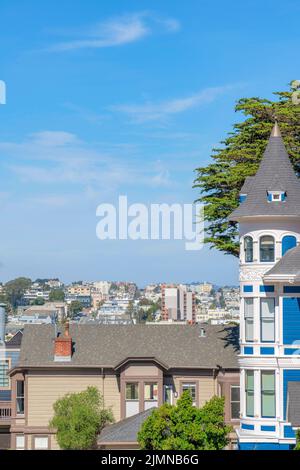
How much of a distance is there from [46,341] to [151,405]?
6128 millimetres

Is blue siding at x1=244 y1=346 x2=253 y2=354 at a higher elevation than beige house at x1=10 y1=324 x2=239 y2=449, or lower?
higher

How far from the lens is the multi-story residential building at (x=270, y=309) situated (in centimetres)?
3183

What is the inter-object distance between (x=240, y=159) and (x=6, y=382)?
20.3m

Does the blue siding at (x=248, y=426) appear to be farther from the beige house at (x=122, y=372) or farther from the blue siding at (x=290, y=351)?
the beige house at (x=122, y=372)

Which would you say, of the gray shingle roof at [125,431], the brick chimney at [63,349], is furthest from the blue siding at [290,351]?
the brick chimney at [63,349]

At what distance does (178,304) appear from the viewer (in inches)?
4865

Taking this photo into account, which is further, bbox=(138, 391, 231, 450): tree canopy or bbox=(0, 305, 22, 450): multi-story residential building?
bbox=(0, 305, 22, 450): multi-story residential building

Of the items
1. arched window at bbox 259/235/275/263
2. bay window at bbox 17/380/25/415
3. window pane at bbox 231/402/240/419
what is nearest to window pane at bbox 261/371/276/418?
arched window at bbox 259/235/275/263

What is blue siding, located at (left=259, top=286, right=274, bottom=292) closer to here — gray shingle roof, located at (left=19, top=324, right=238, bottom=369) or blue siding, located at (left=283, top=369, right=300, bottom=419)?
blue siding, located at (left=283, top=369, right=300, bottom=419)

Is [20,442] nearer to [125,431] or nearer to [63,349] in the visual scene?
[63,349]

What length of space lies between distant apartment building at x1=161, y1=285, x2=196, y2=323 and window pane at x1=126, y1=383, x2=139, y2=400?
6148 centimetres

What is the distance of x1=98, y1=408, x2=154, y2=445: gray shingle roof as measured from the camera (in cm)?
3738
